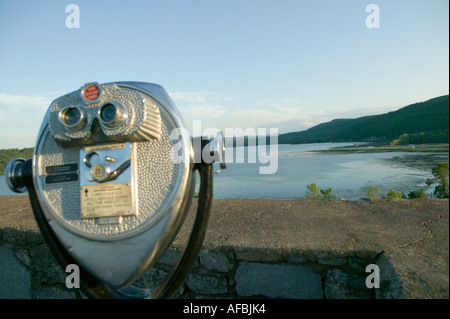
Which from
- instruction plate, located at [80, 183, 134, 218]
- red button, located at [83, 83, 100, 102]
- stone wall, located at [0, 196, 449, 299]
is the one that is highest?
red button, located at [83, 83, 100, 102]

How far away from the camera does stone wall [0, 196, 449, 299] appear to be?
1.17m

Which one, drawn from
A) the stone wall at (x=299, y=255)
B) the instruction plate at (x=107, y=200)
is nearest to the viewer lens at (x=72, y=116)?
the instruction plate at (x=107, y=200)

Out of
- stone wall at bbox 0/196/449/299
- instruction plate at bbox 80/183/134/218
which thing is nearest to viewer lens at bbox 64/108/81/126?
instruction plate at bbox 80/183/134/218

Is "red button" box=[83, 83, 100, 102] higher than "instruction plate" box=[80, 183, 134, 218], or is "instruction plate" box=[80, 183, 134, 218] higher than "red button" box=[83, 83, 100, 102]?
"red button" box=[83, 83, 100, 102]

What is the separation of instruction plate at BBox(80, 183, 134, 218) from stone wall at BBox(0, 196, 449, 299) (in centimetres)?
66

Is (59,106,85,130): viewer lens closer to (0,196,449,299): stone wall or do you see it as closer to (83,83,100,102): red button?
(83,83,100,102): red button

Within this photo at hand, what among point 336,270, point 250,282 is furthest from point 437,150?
point 250,282

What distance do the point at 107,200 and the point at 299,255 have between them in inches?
37.1

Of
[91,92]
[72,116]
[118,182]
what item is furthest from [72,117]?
[118,182]

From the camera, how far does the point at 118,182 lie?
0.94 m

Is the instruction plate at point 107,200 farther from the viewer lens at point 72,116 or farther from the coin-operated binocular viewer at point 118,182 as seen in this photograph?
the viewer lens at point 72,116

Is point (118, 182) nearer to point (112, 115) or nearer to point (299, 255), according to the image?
point (112, 115)

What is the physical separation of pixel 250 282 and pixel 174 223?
0.74m

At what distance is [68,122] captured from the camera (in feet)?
3.19
